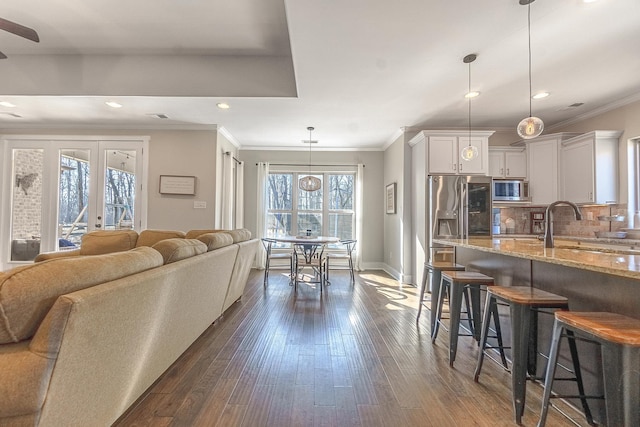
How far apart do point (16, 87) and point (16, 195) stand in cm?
216

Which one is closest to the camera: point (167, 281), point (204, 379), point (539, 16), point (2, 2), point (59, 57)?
point (167, 281)

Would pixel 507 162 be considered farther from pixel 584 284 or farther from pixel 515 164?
pixel 584 284

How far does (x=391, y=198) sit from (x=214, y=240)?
3.75 metres

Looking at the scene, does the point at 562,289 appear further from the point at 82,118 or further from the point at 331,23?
the point at 82,118

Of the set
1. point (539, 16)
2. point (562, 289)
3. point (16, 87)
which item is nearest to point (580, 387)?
point (562, 289)

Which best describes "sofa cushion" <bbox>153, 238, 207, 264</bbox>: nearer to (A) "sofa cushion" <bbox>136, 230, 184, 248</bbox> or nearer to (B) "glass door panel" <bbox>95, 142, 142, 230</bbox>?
(A) "sofa cushion" <bbox>136, 230, 184, 248</bbox>

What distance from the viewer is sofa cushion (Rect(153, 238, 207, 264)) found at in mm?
1907

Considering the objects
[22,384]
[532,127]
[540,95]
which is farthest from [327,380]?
[540,95]

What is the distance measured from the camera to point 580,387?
5.10 ft

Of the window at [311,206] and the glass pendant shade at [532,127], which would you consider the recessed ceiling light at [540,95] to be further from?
the window at [311,206]

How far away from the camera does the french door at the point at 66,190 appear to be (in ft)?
15.9

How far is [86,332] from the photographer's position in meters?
1.11

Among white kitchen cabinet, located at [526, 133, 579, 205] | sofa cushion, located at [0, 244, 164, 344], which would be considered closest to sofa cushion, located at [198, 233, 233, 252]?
sofa cushion, located at [0, 244, 164, 344]

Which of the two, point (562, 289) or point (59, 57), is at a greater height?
point (59, 57)
